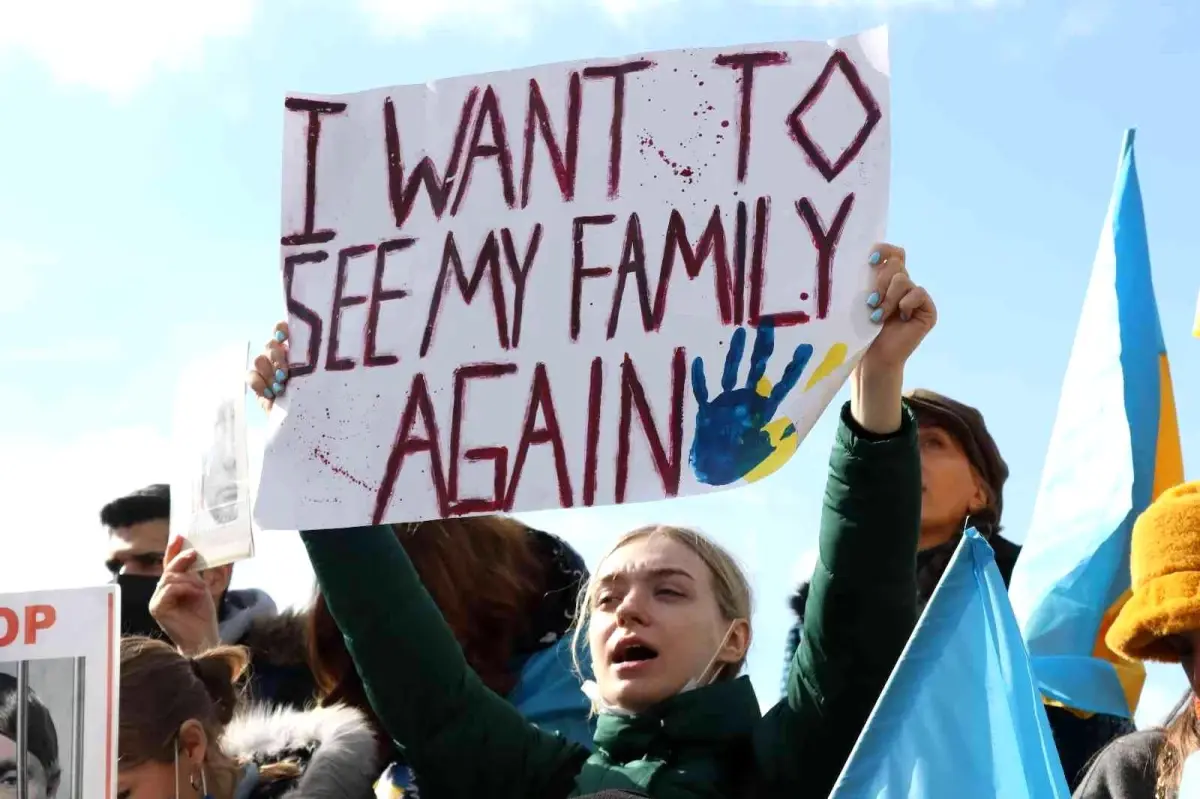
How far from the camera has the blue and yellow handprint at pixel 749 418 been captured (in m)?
2.92

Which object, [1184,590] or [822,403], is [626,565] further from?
[1184,590]

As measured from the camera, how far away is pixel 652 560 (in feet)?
10.7

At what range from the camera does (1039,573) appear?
12.6 ft

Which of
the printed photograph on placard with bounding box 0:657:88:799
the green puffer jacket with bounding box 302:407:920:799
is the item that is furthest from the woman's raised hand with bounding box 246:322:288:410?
the printed photograph on placard with bounding box 0:657:88:799

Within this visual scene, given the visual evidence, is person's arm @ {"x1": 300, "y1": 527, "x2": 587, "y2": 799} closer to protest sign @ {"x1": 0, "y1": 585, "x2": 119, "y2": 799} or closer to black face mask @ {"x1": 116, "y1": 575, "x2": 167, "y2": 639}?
protest sign @ {"x1": 0, "y1": 585, "x2": 119, "y2": 799}

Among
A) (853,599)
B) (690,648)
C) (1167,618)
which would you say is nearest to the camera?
(1167,618)

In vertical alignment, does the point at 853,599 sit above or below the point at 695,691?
above

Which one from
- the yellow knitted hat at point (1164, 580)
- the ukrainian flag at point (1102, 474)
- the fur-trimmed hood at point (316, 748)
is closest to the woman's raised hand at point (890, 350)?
the yellow knitted hat at point (1164, 580)

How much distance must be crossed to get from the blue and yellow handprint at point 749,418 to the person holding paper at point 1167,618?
591 mm

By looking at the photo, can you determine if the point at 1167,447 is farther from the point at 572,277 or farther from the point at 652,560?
the point at 572,277

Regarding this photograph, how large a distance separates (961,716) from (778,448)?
23.9 inches

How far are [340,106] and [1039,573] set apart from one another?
1807 mm

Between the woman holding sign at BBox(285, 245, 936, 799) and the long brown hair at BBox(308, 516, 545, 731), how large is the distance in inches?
13.0

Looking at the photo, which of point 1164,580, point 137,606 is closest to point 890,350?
point 1164,580
